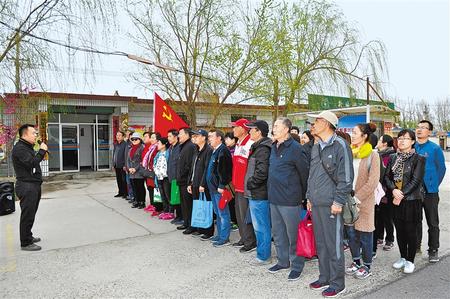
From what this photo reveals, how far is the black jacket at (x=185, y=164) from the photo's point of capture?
620 cm

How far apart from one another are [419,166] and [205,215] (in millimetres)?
3075

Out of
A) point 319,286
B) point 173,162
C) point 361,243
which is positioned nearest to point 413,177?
point 361,243

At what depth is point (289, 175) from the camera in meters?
4.12

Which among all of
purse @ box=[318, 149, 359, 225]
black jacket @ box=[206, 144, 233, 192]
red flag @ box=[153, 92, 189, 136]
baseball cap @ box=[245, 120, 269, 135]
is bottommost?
purse @ box=[318, 149, 359, 225]

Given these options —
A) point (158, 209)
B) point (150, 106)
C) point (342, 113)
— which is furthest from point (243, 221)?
point (150, 106)

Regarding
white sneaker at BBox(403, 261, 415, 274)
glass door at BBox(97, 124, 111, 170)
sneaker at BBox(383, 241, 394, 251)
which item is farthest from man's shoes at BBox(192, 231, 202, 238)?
glass door at BBox(97, 124, 111, 170)

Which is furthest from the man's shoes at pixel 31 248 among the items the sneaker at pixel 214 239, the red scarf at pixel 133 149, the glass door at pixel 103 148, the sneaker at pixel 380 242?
the glass door at pixel 103 148

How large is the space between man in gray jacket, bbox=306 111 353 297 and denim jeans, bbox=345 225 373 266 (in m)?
0.59

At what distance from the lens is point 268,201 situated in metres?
4.47

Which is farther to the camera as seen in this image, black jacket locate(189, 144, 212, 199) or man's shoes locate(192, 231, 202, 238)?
man's shoes locate(192, 231, 202, 238)

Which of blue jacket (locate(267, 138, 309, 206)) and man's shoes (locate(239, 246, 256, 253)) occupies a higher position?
blue jacket (locate(267, 138, 309, 206))

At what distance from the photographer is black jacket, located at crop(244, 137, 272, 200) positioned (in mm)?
4516

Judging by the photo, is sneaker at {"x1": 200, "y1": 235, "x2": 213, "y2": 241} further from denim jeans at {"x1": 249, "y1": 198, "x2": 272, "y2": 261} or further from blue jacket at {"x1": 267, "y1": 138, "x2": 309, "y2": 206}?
blue jacket at {"x1": 267, "y1": 138, "x2": 309, "y2": 206}

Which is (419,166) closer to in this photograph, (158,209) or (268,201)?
(268,201)
